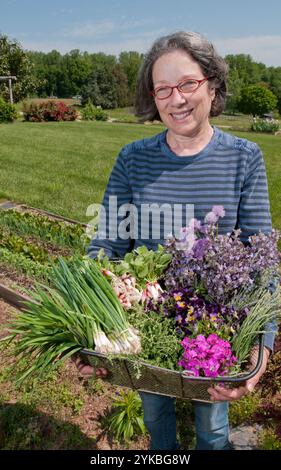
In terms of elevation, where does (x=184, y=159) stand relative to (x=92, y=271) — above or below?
above

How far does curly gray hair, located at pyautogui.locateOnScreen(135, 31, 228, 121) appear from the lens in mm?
1811

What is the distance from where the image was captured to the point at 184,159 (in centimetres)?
200

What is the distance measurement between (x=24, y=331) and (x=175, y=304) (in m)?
0.60

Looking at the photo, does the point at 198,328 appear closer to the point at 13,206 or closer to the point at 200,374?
the point at 200,374

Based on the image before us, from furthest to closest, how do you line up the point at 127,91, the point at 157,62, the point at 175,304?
1. the point at 127,91
2. the point at 157,62
3. the point at 175,304

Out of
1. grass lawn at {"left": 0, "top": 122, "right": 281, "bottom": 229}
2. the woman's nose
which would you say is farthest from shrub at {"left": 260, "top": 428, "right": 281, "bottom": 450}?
grass lawn at {"left": 0, "top": 122, "right": 281, "bottom": 229}

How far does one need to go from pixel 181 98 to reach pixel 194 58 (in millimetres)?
173

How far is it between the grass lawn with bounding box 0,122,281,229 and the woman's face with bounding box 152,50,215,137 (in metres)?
5.34

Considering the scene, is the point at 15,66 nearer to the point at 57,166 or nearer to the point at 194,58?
the point at 57,166

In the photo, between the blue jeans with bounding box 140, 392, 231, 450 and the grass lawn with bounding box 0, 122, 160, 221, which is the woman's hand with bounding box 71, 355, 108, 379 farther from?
→ the grass lawn with bounding box 0, 122, 160, 221

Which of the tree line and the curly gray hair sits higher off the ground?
the tree line

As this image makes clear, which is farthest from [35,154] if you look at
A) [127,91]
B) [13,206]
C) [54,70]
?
[54,70]

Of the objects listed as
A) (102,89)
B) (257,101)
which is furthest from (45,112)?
(257,101)

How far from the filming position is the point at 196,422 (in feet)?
7.60
